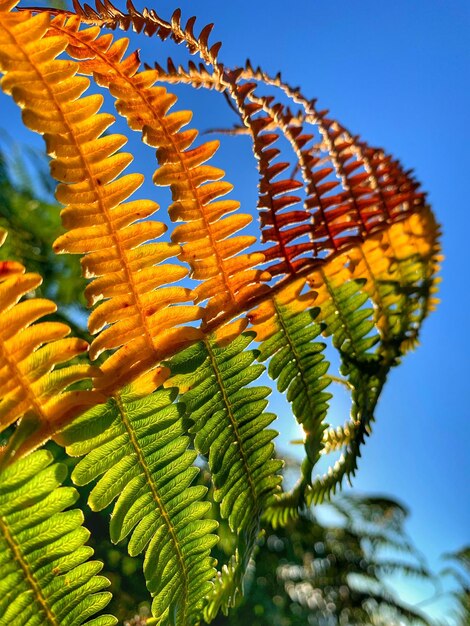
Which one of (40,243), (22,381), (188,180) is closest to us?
(22,381)

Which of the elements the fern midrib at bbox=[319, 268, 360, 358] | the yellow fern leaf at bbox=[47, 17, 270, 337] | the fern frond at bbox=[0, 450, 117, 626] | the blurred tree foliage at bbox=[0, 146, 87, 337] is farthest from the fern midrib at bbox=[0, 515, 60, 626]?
the blurred tree foliage at bbox=[0, 146, 87, 337]

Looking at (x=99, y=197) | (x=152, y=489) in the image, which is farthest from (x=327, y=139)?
(x=152, y=489)

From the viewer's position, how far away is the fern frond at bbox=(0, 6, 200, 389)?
41cm

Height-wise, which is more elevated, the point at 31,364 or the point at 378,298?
the point at 378,298

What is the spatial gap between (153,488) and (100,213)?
22 cm

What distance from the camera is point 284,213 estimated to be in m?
0.59

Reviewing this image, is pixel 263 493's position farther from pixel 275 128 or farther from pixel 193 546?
pixel 275 128

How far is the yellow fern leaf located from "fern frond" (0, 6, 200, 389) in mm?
38

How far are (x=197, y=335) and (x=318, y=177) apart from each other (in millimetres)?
247

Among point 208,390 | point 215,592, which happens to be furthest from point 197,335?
point 215,592

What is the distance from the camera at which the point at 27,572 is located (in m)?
0.41

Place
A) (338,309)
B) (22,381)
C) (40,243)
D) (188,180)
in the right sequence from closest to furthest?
(22,381) → (188,180) → (338,309) → (40,243)

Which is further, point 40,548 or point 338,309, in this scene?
point 338,309

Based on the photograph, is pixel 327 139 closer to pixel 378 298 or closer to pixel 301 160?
pixel 301 160
